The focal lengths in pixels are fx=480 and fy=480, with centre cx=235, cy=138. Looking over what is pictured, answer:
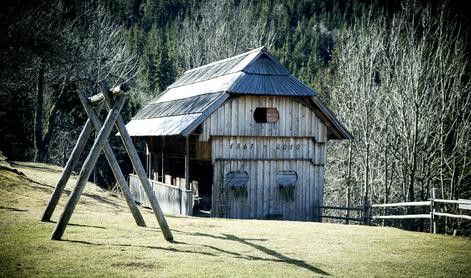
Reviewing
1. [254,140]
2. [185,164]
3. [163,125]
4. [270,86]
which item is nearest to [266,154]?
[254,140]

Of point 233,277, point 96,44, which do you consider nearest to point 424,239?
point 233,277

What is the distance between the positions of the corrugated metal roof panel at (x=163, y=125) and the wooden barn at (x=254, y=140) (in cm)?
8

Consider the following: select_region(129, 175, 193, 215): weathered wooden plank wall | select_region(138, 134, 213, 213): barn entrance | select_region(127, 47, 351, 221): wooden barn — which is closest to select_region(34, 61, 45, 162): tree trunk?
select_region(138, 134, 213, 213): barn entrance

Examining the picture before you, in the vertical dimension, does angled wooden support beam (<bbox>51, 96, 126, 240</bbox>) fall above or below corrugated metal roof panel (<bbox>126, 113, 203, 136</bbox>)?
below

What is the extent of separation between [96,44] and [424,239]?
104 feet

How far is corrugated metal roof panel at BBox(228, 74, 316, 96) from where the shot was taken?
2127 centimetres

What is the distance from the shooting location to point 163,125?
23609 millimetres

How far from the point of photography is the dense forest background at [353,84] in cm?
2841

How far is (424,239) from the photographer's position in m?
14.9

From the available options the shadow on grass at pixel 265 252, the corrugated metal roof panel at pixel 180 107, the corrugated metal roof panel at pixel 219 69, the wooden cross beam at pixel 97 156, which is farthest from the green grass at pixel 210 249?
the corrugated metal roof panel at pixel 219 69

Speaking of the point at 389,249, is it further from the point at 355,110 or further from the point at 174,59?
the point at 174,59

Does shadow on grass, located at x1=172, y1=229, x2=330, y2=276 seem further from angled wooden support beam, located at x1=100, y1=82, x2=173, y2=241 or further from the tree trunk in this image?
the tree trunk

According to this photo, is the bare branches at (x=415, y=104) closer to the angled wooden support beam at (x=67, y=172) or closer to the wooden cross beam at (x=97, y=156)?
the wooden cross beam at (x=97, y=156)

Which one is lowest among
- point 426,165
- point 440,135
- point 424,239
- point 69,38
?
point 424,239
